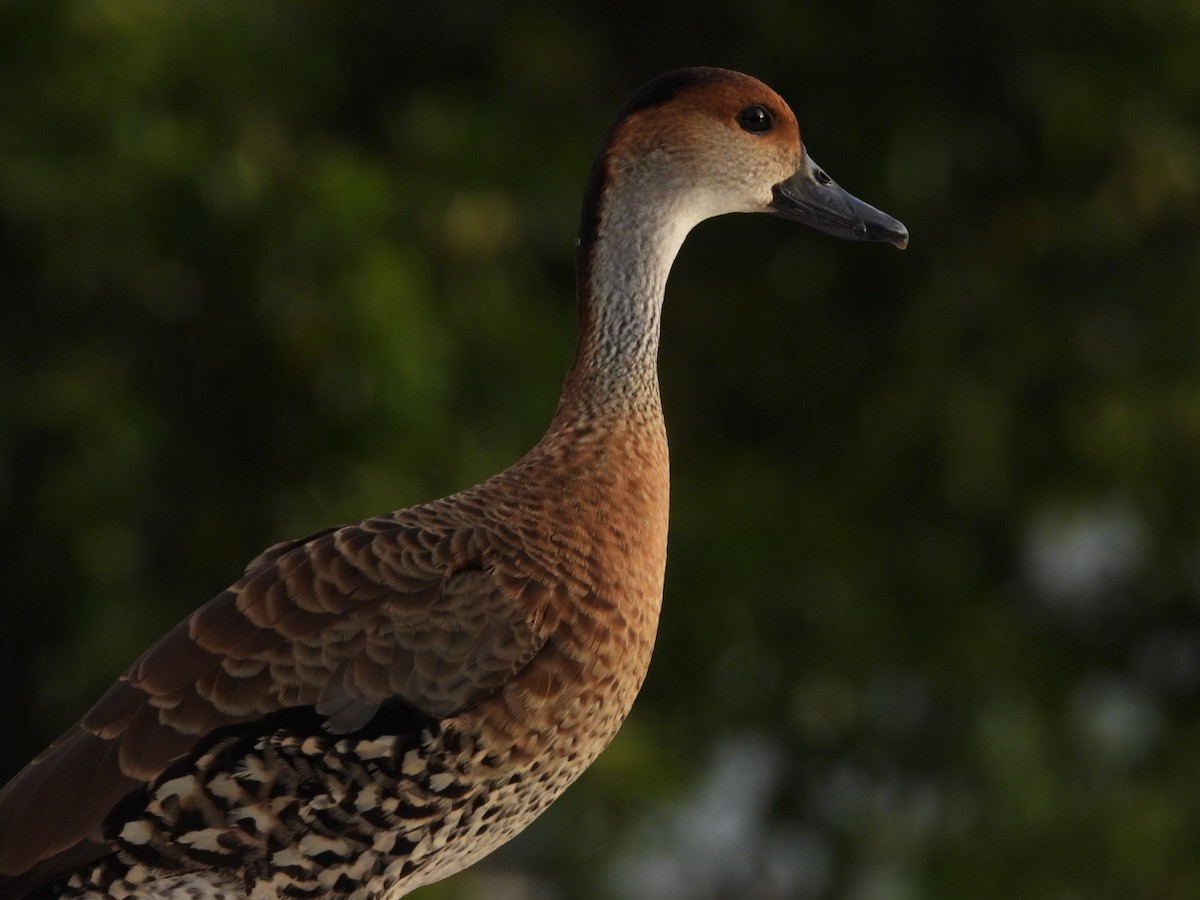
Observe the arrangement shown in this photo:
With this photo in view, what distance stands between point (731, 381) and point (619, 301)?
463 centimetres

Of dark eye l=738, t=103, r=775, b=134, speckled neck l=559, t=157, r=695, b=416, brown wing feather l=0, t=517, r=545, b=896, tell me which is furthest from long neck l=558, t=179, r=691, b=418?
brown wing feather l=0, t=517, r=545, b=896

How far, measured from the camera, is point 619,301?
313 cm

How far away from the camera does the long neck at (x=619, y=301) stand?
3.13 metres

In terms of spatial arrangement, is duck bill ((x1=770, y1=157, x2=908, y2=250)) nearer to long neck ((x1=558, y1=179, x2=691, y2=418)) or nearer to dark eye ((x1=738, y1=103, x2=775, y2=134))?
dark eye ((x1=738, y1=103, x2=775, y2=134))

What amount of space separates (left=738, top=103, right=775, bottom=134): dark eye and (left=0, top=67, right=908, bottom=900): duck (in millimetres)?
576

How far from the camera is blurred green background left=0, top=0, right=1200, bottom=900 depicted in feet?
18.7

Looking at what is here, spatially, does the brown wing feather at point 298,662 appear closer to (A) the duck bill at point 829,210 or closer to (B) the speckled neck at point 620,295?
(B) the speckled neck at point 620,295

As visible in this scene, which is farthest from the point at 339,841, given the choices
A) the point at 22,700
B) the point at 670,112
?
the point at 22,700

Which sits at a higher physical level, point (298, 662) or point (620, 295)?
point (620, 295)

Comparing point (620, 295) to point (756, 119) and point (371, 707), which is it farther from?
point (371, 707)

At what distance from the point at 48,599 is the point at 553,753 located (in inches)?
135

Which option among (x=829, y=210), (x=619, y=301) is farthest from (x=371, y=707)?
(x=829, y=210)

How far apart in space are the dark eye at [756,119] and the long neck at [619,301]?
21 centimetres

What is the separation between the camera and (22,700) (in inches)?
243
